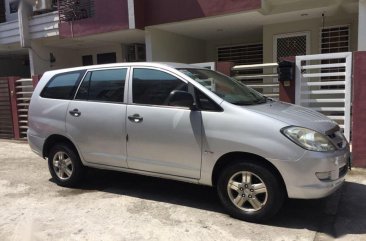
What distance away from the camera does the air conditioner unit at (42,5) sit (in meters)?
13.4

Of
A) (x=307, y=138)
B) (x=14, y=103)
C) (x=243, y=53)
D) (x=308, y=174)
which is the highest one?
(x=243, y=53)

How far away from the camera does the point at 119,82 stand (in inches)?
208

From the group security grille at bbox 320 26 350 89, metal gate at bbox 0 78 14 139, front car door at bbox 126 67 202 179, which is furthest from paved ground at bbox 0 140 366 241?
security grille at bbox 320 26 350 89

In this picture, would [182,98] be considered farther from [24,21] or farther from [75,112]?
[24,21]

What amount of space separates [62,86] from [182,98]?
236 centimetres

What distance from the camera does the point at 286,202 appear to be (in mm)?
4883

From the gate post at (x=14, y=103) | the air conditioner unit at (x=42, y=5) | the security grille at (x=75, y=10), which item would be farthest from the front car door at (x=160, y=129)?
the air conditioner unit at (x=42, y=5)

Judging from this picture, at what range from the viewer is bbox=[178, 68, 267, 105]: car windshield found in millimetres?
4668

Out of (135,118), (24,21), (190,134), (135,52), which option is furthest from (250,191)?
(24,21)

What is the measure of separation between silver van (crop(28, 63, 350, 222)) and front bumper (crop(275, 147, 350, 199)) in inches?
0.4

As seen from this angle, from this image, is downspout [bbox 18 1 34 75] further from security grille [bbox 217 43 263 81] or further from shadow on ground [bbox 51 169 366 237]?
shadow on ground [bbox 51 169 366 237]

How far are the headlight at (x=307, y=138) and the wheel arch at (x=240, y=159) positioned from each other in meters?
0.38

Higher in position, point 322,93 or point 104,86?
point 104,86

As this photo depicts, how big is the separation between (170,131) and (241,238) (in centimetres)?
150
